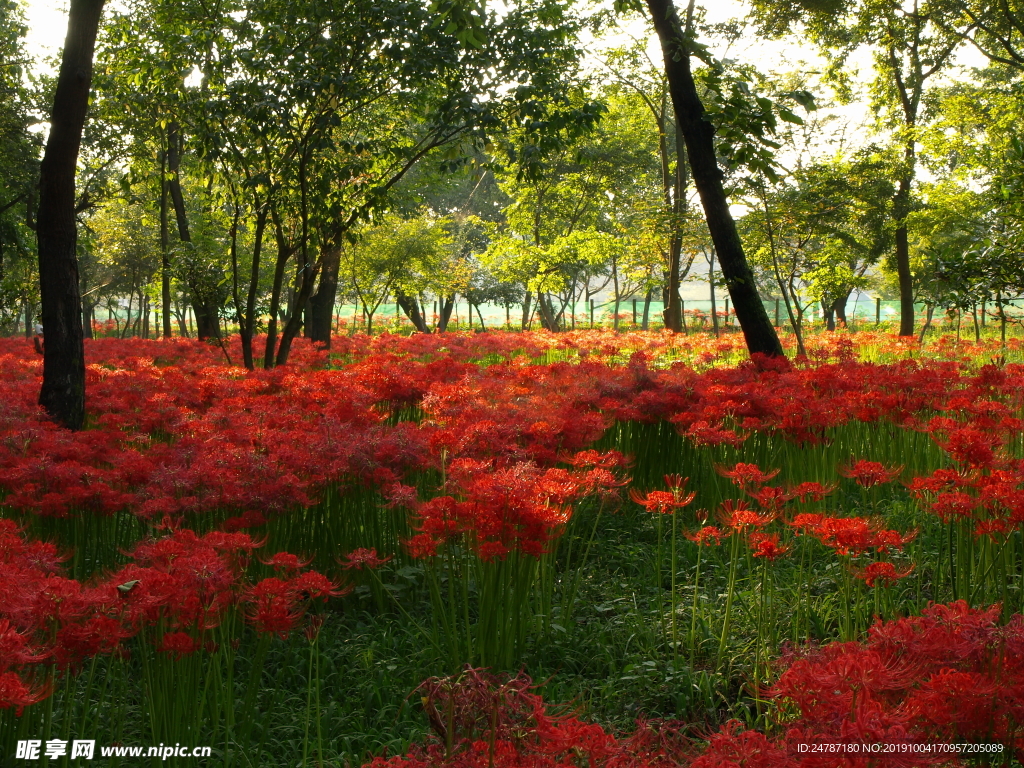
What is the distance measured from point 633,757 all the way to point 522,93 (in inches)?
372

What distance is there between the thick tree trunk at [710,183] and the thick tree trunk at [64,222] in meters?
5.37

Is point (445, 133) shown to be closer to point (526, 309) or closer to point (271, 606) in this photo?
point (271, 606)

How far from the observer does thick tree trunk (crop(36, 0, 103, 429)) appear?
6.70 metres

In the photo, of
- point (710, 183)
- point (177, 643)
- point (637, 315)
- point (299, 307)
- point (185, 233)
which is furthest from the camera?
point (637, 315)

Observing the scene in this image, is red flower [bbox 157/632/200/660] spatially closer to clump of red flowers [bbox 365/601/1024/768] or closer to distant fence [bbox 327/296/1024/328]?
clump of red flowers [bbox 365/601/1024/768]

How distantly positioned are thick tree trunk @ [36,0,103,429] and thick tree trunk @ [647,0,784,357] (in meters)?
5.37

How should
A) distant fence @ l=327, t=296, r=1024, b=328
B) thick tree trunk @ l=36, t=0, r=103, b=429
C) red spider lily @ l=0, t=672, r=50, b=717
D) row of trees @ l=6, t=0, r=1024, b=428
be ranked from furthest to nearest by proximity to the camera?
distant fence @ l=327, t=296, r=1024, b=328 < row of trees @ l=6, t=0, r=1024, b=428 < thick tree trunk @ l=36, t=0, r=103, b=429 < red spider lily @ l=0, t=672, r=50, b=717

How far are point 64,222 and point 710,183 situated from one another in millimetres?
6001

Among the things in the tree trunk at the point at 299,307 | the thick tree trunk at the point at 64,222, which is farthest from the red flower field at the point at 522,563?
the tree trunk at the point at 299,307

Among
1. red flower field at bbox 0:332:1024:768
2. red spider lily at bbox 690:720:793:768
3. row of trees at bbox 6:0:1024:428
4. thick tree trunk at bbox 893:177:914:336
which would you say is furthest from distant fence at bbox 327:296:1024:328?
red spider lily at bbox 690:720:793:768

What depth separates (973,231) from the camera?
1814 centimetres

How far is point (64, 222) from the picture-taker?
674 centimetres

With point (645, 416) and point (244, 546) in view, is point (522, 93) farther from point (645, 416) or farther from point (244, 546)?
point (244, 546)

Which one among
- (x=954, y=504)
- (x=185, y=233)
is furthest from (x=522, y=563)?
(x=185, y=233)
